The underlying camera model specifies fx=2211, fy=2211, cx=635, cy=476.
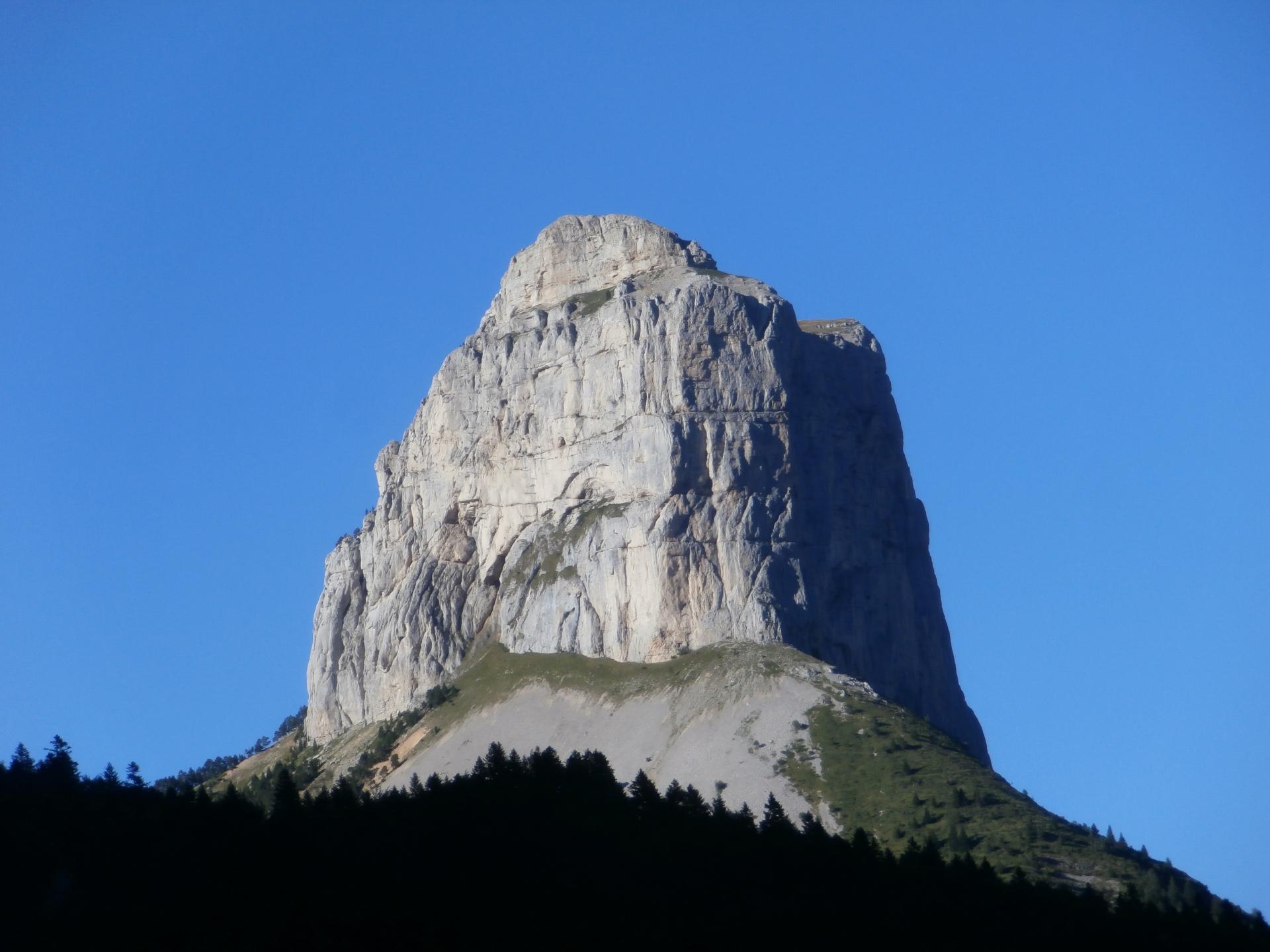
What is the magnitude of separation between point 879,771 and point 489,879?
57975 millimetres

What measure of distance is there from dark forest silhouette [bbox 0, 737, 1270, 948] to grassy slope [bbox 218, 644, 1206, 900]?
12.9m

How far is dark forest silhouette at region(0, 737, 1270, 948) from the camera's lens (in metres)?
94.4

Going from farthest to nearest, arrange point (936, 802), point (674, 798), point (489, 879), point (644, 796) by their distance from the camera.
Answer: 1. point (936, 802)
2. point (674, 798)
3. point (644, 796)
4. point (489, 879)

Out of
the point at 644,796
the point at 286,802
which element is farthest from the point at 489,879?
the point at 644,796

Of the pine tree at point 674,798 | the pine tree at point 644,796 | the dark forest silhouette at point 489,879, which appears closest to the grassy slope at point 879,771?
the dark forest silhouette at point 489,879

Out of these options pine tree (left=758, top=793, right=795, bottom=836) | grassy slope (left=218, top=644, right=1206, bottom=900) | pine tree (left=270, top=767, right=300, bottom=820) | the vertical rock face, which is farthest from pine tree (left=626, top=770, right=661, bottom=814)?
the vertical rock face

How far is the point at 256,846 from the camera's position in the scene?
10806 cm

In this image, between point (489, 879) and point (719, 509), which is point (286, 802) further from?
point (719, 509)

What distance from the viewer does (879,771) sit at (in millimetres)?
155500

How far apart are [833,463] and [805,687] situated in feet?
96.2

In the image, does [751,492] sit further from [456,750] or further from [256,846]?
[256,846]

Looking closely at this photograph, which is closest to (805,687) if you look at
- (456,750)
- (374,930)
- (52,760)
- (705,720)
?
(705,720)

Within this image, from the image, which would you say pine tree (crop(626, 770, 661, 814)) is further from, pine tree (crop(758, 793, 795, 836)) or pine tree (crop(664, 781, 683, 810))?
pine tree (crop(758, 793, 795, 836))

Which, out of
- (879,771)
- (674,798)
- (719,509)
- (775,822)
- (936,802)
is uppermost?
(719,509)
